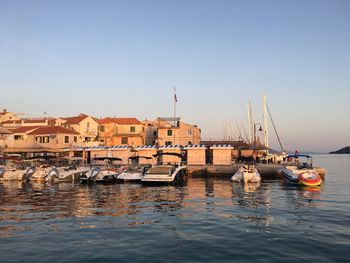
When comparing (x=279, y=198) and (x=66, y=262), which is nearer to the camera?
(x=66, y=262)

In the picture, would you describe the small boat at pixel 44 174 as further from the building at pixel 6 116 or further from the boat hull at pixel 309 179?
the building at pixel 6 116

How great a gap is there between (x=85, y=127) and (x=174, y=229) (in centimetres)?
6771

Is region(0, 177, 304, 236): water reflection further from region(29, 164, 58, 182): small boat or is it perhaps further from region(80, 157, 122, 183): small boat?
region(29, 164, 58, 182): small boat

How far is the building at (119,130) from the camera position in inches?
3145

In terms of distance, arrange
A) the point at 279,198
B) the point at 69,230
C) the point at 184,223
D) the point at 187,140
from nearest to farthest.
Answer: the point at 69,230 → the point at 184,223 → the point at 279,198 → the point at 187,140

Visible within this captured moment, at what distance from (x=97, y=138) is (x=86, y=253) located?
233 ft

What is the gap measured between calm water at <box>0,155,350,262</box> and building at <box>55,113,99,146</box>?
50.6 m

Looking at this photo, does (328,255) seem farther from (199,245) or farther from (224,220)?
(224,220)

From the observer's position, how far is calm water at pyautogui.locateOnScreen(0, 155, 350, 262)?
1371 cm

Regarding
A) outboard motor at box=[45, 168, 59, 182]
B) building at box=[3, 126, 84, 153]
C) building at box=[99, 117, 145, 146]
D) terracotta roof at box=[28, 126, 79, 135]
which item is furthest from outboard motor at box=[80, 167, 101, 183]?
building at box=[99, 117, 145, 146]

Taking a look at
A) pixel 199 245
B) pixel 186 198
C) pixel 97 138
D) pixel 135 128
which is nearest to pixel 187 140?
pixel 135 128

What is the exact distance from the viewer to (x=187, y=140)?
242ft

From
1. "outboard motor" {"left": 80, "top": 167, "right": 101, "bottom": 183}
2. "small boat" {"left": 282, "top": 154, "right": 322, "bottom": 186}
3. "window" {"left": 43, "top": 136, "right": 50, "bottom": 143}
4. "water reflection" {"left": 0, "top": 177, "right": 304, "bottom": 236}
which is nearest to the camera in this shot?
"water reflection" {"left": 0, "top": 177, "right": 304, "bottom": 236}

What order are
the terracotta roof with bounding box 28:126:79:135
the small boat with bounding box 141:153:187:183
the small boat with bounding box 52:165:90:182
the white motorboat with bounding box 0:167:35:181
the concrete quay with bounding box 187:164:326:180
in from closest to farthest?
the small boat with bounding box 141:153:187:183 → the small boat with bounding box 52:165:90:182 → the white motorboat with bounding box 0:167:35:181 → the concrete quay with bounding box 187:164:326:180 → the terracotta roof with bounding box 28:126:79:135
